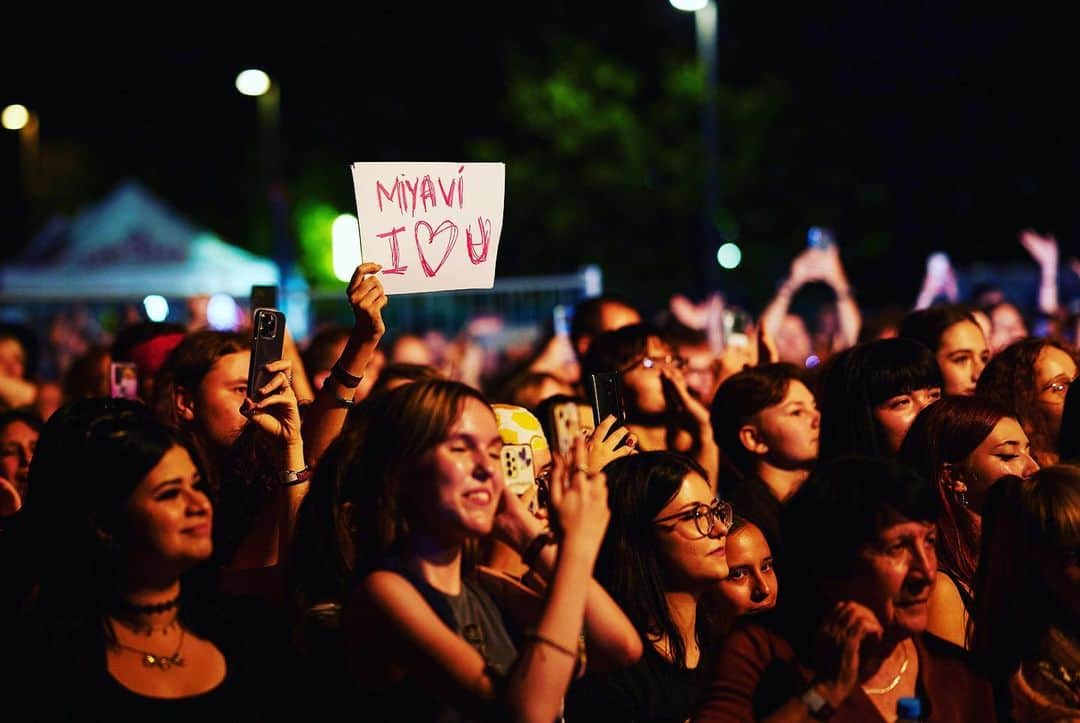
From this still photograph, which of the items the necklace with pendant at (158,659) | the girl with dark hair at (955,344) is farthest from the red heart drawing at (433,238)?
the girl with dark hair at (955,344)

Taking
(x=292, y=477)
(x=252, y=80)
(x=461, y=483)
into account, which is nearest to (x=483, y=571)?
(x=461, y=483)

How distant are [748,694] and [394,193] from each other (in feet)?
6.22

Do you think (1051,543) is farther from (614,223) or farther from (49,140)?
(49,140)

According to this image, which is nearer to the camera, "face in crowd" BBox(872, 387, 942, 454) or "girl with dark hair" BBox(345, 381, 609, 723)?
"girl with dark hair" BBox(345, 381, 609, 723)

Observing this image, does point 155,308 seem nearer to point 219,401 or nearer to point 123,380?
point 123,380

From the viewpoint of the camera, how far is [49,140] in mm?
52000

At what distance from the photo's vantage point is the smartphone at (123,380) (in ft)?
20.1

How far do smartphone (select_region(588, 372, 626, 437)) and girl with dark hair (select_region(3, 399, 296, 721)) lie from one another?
60.4 inches

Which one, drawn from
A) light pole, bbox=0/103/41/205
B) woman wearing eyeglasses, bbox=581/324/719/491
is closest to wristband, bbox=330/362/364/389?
woman wearing eyeglasses, bbox=581/324/719/491

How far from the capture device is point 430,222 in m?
4.80

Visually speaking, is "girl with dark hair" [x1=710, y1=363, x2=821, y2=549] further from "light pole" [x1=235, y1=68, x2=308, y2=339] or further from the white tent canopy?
the white tent canopy

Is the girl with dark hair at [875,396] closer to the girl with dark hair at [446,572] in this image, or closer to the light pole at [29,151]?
the girl with dark hair at [446,572]

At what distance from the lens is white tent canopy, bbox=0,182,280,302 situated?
2295 cm

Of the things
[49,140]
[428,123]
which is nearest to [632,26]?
[428,123]
